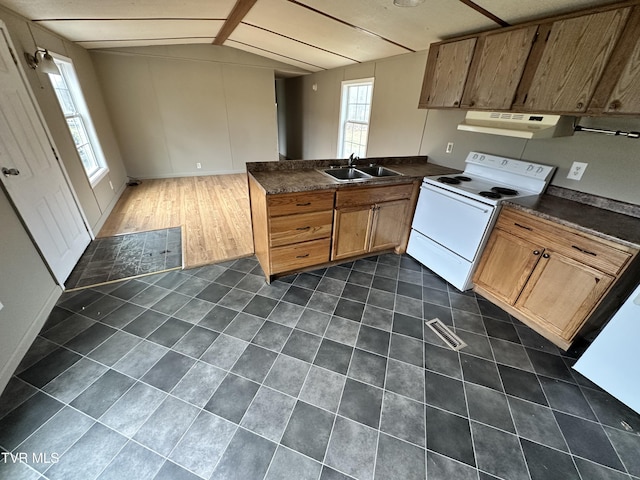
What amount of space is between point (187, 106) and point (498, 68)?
5.05 metres

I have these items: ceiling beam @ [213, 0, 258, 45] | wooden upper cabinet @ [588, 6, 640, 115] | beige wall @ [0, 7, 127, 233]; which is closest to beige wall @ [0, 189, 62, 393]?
beige wall @ [0, 7, 127, 233]

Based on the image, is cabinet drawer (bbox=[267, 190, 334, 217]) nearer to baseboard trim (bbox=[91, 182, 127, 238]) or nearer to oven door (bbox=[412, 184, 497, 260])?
oven door (bbox=[412, 184, 497, 260])

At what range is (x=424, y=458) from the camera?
1.25 meters

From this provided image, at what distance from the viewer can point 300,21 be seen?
2.72m

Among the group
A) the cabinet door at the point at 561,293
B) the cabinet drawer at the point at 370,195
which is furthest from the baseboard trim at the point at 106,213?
the cabinet door at the point at 561,293

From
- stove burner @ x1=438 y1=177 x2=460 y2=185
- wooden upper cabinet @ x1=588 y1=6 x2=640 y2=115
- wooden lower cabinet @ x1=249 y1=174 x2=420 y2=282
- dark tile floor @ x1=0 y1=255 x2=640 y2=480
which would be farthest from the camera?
stove burner @ x1=438 y1=177 x2=460 y2=185

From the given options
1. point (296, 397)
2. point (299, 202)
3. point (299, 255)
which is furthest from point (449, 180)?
point (296, 397)

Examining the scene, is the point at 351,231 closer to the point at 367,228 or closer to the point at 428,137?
the point at 367,228

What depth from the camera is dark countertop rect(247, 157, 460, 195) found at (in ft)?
6.84

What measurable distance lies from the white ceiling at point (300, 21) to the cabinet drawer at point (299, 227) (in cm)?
174

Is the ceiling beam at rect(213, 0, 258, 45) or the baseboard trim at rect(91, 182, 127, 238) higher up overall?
the ceiling beam at rect(213, 0, 258, 45)

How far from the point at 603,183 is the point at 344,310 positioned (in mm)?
2096

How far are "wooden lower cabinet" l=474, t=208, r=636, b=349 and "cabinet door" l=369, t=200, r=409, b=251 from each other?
0.83 metres

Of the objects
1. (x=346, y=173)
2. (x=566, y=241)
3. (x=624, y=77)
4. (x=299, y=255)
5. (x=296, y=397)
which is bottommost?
(x=296, y=397)
